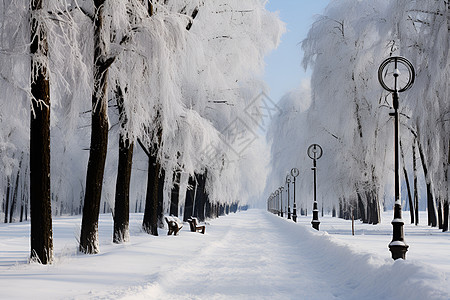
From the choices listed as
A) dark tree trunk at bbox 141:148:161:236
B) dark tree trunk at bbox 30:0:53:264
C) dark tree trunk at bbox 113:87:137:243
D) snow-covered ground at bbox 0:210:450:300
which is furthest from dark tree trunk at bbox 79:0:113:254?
dark tree trunk at bbox 141:148:161:236

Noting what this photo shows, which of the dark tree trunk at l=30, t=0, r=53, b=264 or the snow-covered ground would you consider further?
the dark tree trunk at l=30, t=0, r=53, b=264

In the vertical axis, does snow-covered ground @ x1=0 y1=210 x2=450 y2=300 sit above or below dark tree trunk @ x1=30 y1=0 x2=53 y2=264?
below

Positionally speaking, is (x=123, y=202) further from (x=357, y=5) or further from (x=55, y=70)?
(x=357, y=5)

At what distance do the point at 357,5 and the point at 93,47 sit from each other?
2184cm

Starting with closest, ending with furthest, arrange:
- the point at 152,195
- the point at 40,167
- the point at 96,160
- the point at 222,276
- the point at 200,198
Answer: the point at 222,276 → the point at 40,167 → the point at 96,160 → the point at 152,195 → the point at 200,198

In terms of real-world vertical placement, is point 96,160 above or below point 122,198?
above

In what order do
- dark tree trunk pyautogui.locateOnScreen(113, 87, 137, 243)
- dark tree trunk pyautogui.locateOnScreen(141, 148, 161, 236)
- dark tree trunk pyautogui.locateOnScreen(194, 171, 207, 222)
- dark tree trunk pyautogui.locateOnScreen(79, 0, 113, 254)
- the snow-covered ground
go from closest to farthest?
the snow-covered ground
dark tree trunk pyautogui.locateOnScreen(79, 0, 113, 254)
dark tree trunk pyautogui.locateOnScreen(113, 87, 137, 243)
dark tree trunk pyautogui.locateOnScreen(141, 148, 161, 236)
dark tree trunk pyautogui.locateOnScreen(194, 171, 207, 222)

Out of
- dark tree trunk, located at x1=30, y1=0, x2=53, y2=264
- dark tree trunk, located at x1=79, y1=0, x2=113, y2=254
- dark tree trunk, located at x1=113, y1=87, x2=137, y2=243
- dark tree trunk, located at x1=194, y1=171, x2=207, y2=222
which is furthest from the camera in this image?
dark tree trunk, located at x1=194, y1=171, x2=207, y2=222

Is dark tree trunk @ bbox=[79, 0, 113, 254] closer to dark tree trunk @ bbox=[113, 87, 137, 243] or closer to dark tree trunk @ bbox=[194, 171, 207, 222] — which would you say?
dark tree trunk @ bbox=[113, 87, 137, 243]

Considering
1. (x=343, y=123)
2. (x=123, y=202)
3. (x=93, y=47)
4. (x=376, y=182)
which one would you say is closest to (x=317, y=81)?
(x=343, y=123)

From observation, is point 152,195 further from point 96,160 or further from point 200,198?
point 200,198

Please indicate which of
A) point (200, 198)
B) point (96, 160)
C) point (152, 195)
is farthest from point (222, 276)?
point (200, 198)

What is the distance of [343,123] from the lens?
26.5 m

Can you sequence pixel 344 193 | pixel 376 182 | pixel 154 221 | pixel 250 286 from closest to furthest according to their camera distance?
pixel 250 286
pixel 154 221
pixel 376 182
pixel 344 193
